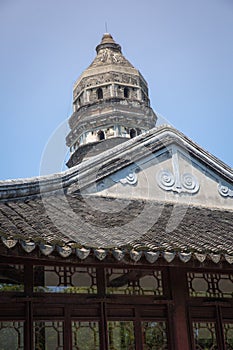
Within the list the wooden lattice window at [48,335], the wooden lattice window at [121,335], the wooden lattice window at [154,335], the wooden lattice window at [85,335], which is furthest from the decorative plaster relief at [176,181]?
the wooden lattice window at [48,335]

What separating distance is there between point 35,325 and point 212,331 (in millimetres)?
2901

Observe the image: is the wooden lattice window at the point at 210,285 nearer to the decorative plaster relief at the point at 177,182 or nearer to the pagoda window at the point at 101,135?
the decorative plaster relief at the point at 177,182

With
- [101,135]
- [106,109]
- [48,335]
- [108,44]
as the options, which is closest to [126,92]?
[106,109]

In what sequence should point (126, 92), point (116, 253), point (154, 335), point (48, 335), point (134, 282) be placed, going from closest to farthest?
point (116, 253), point (48, 335), point (154, 335), point (134, 282), point (126, 92)

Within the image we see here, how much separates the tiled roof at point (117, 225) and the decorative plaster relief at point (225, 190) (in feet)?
1.94

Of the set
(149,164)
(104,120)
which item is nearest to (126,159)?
(149,164)

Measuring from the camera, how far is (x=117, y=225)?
334 inches

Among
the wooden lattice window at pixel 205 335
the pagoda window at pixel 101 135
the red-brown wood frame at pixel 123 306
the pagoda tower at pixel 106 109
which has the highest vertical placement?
the pagoda tower at pixel 106 109

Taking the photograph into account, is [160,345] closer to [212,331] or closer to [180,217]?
[212,331]

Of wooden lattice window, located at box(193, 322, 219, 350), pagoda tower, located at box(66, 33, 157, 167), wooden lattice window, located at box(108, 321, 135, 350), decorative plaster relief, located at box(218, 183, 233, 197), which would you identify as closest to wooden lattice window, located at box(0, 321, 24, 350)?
wooden lattice window, located at box(108, 321, 135, 350)

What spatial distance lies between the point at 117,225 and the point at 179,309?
1.61m

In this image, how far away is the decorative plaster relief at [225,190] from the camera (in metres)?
11.3

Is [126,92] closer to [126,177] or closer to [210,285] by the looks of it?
[126,177]

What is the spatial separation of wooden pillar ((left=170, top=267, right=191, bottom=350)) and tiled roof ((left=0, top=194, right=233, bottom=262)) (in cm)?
69
